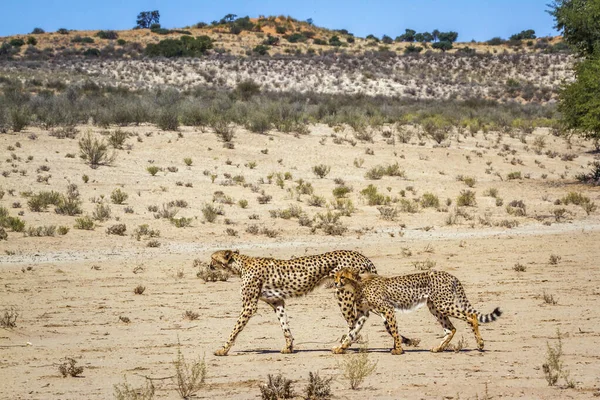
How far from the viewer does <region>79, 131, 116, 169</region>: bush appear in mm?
32312

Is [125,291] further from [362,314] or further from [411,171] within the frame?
[411,171]

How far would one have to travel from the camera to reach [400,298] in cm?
1142

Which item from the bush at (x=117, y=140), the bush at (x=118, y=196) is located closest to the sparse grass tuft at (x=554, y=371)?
the bush at (x=118, y=196)

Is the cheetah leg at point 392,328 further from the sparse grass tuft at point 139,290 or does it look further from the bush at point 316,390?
the sparse grass tuft at point 139,290

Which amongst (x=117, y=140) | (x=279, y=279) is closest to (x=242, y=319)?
(x=279, y=279)

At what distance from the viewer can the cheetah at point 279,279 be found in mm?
11648

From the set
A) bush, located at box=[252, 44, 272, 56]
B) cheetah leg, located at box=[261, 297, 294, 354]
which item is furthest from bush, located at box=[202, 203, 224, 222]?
bush, located at box=[252, 44, 272, 56]

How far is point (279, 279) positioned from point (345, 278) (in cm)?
86

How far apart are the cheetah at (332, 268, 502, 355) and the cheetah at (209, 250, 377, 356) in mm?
147

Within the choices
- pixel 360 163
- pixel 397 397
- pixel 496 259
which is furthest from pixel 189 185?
pixel 397 397

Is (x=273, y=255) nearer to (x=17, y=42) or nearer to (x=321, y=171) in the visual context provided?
A: (x=321, y=171)

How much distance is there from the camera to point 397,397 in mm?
9570

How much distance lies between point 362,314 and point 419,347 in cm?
100

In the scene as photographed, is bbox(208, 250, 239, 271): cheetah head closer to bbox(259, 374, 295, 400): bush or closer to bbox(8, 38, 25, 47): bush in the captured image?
bbox(259, 374, 295, 400): bush
